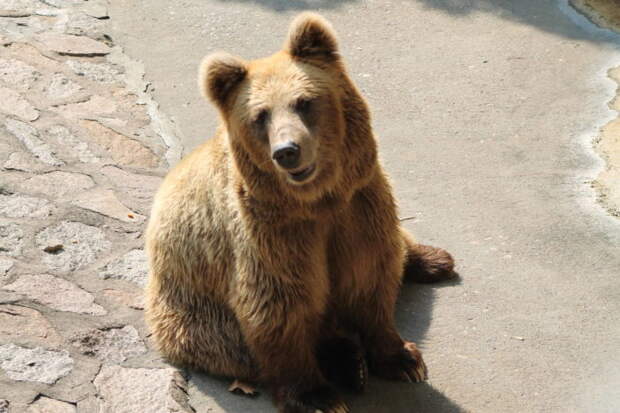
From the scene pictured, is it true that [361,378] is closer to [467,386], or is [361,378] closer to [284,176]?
[467,386]

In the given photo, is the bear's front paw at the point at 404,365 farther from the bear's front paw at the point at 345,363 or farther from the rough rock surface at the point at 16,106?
the rough rock surface at the point at 16,106

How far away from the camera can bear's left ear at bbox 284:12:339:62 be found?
180 inches

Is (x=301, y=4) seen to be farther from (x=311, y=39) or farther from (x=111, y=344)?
(x=111, y=344)

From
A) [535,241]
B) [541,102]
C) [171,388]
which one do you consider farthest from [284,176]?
[541,102]

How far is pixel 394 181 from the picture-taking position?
687 cm

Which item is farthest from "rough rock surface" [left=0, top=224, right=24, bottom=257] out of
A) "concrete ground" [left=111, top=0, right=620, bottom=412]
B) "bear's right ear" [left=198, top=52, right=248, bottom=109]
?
"bear's right ear" [left=198, top=52, right=248, bottom=109]

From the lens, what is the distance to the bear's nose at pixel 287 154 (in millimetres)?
4168

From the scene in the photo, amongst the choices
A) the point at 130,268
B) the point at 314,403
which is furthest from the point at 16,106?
the point at 314,403

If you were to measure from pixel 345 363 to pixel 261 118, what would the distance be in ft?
→ 4.66

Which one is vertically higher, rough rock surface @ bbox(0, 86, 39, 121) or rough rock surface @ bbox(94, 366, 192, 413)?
rough rock surface @ bbox(0, 86, 39, 121)

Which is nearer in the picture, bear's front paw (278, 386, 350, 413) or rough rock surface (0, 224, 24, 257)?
bear's front paw (278, 386, 350, 413)

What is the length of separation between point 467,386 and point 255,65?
2033 mm

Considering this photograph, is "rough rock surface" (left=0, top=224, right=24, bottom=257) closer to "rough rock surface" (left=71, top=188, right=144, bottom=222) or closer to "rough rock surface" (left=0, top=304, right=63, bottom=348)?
"rough rock surface" (left=71, top=188, right=144, bottom=222)

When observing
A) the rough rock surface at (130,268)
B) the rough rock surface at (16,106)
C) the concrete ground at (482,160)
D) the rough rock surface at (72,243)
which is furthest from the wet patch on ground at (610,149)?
the rough rock surface at (16,106)
